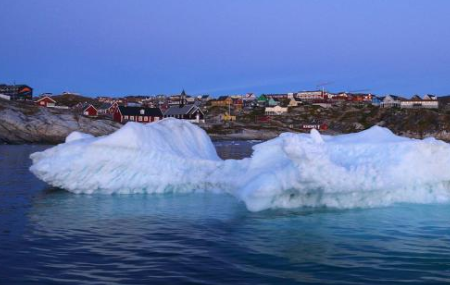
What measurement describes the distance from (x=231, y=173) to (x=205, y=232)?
7.40m

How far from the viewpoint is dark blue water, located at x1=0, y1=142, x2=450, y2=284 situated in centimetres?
1016

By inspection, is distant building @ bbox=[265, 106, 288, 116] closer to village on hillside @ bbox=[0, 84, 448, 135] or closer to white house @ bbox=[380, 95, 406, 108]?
village on hillside @ bbox=[0, 84, 448, 135]

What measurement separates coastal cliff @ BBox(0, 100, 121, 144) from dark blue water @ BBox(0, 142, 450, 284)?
63.6 m

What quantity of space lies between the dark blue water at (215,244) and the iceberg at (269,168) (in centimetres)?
64

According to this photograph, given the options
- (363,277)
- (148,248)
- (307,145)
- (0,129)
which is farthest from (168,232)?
(0,129)

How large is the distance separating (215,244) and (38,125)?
2987 inches

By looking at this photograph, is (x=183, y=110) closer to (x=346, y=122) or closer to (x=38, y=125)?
(x=346, y=122)

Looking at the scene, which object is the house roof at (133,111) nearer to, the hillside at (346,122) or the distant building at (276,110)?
the hillside at (346,122)

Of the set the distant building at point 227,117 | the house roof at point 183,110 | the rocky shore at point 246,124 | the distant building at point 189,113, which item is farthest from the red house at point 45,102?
the distant building at point 227,117

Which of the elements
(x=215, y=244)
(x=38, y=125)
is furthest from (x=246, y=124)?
(x=215, y=244)

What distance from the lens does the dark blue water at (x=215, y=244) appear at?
33.3ft

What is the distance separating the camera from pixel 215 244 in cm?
1273

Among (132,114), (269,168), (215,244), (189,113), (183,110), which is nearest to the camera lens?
(215,244)

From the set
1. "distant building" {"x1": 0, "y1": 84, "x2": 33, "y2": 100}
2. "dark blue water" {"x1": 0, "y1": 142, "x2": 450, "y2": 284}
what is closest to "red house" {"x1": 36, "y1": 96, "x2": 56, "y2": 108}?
"distant building" {"x1": 0, "y1": 84, "x2": 33, "y2": 100}
